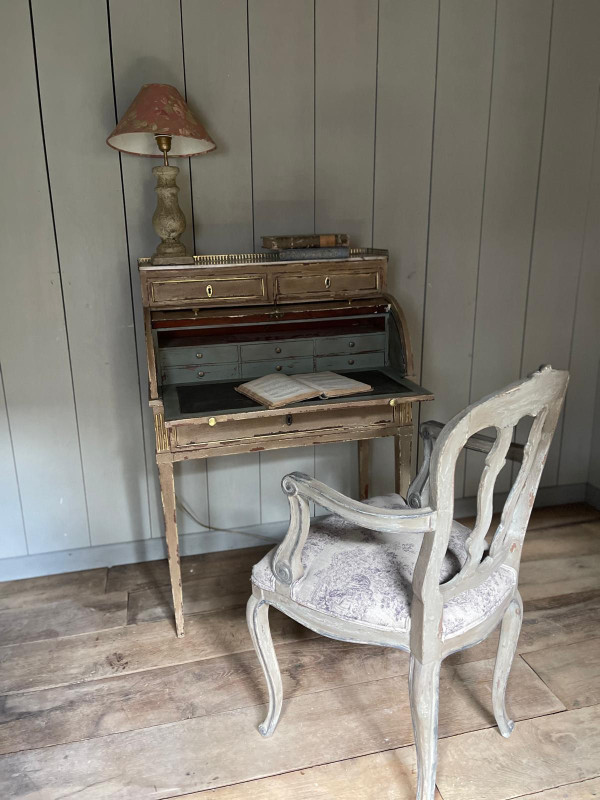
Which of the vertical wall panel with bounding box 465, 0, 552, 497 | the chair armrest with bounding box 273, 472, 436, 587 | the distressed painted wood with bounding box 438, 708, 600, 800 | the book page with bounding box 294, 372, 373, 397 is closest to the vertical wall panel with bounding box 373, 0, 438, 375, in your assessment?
the vertical wall panel with bounding box 465, 0, 552, 497

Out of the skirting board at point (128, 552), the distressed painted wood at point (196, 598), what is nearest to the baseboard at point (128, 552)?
the skirting board at point (128, 552)

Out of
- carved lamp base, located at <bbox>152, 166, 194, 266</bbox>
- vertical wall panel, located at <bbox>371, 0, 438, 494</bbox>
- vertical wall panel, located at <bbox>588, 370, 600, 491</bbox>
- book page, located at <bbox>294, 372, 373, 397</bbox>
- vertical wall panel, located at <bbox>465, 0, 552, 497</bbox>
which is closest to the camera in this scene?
book page, located at <bbox>294, 372, 373, 397</bbox>

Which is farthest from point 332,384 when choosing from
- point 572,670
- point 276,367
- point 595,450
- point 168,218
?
point 595,450

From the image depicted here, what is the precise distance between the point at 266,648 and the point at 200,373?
908mm

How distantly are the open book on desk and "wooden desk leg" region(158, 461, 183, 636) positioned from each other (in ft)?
1.10

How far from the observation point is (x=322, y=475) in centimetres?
258

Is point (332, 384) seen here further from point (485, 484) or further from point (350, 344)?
point (485, 484)

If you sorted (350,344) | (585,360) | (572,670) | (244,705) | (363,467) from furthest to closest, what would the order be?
(585,360) < (363,467) < (350,344) < (572,670) < (244,705)

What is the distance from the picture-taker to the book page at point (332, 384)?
6.15 ft

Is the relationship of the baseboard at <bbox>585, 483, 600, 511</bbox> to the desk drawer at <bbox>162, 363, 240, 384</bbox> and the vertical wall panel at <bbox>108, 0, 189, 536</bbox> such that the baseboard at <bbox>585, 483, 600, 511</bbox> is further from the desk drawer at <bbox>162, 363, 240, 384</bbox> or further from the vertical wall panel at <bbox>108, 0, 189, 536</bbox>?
the vertical wall panel at <bbox>108, 0, 189, 536</bbox>

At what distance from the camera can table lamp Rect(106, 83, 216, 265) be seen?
1828 mm

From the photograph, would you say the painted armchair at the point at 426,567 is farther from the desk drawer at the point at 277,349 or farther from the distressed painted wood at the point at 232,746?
the desk drawer at the point at 277,349

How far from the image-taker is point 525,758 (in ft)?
5.14

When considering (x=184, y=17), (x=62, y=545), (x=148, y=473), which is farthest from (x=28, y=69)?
(x=62, y=545)
